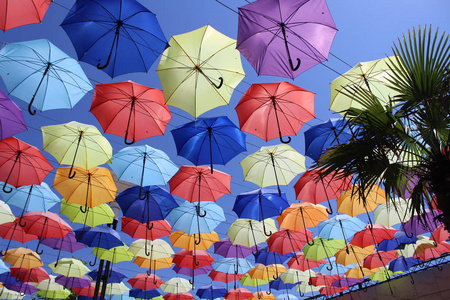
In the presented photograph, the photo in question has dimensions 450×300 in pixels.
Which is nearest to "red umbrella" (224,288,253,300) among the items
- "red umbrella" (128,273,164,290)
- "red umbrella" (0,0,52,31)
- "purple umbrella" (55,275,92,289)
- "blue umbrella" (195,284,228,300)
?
"blue umbrella" (195,284,228,300)

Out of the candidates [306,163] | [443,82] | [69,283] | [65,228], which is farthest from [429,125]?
[69,283]

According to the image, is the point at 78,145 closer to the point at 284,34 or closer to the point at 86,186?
the point at 86,186

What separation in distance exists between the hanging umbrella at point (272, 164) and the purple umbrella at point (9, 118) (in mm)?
5231

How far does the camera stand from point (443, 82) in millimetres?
3512

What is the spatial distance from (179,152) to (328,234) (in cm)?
618

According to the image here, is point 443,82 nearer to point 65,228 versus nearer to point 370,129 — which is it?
point 370,129

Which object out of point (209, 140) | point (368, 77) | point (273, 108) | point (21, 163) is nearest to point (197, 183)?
point (209, 140)

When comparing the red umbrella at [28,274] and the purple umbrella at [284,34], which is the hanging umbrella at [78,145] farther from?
the red umbrella at [28,274]

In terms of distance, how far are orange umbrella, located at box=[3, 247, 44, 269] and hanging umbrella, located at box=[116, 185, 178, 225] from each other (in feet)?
18.5

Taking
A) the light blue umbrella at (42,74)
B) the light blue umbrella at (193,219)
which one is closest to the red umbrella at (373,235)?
the light blue umbrella at (193,219)

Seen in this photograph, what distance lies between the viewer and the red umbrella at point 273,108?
21.1 ft

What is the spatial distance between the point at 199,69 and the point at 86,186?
4.64 meters

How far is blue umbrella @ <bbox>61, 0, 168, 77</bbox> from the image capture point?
492 cm

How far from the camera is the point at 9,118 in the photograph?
6059 millimetres
